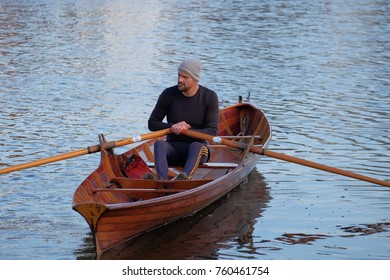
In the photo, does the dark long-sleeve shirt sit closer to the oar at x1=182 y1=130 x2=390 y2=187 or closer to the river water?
the oar at x1=182 y1=130 x2=390 y2=187

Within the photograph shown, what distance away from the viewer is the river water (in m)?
11.9

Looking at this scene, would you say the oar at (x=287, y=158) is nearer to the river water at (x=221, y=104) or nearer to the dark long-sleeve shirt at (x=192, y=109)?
the dark long-sleeve shirt at (x=192, y=109)

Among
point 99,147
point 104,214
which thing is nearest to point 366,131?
point 99,147

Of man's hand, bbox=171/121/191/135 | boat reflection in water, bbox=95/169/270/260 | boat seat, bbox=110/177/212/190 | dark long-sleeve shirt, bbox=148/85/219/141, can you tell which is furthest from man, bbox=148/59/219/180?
boat reflection in water, bbox=95/169/270/260

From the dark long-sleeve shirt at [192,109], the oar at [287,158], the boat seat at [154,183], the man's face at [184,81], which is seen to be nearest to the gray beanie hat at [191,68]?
the man's face at [184,81]

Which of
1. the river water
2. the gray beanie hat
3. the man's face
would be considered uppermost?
the gray beanie hat

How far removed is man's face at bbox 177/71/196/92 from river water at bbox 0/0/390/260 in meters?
1.69

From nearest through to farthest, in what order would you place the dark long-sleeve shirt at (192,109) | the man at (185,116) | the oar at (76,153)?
the oar at (76,153) < the man at (185,116) < the dark long-sleeve shirt at (192,109)

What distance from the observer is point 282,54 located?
28172 millimetres

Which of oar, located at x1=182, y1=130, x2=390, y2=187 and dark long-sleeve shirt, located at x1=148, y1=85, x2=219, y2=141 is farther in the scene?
dark long-sleeve shirt, located at x1=148, y1=85, x2=219, y2=141

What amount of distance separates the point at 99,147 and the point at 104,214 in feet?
6.16

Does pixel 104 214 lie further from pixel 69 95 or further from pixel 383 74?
pixel 383 74

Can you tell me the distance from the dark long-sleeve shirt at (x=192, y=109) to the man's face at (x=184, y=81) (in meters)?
0.25

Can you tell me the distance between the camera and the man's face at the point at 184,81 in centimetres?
1240
